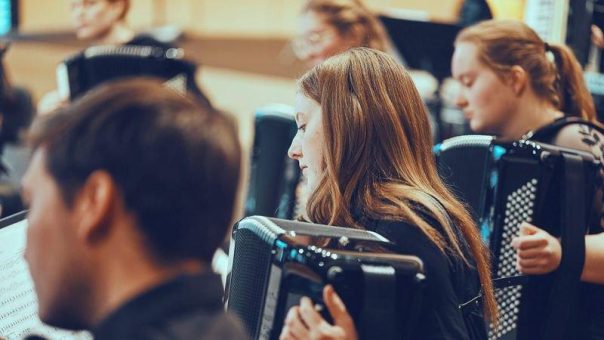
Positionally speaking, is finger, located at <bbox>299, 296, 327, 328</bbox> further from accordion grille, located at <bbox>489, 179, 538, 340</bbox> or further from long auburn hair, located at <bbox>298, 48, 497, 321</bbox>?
accordion grille, located at <bbox>489, 179, 538, 340</bbox>

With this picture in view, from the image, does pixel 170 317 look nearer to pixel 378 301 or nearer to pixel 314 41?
pixel 378 301

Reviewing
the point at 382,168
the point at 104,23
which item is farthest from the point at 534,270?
the point at 104,23

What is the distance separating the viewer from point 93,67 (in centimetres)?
448

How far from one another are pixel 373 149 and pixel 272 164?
188 cm

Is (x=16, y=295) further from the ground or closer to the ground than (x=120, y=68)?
further from the ground

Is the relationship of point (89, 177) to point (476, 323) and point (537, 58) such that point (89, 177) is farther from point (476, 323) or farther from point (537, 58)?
point (537, 58)

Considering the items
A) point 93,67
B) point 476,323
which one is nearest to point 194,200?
point 476,323

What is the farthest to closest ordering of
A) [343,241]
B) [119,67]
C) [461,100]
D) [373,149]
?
[119,67] < [461,100] < [373,149] < [343,241]

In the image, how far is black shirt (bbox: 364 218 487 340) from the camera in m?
1.69

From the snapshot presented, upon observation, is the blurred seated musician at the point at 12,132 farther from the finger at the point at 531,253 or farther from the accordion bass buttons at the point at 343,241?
the accordion bass buttons at the point at 343,241

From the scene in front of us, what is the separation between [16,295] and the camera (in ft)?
5.80

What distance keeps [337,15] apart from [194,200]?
8.65 feet

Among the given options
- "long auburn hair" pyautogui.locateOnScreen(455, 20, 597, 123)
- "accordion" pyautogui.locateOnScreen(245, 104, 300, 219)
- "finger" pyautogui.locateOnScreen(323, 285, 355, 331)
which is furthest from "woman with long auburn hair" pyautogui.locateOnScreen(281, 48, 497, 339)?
"accordion" pyautogui.locateOnScreen(245, 104, 300, 219)

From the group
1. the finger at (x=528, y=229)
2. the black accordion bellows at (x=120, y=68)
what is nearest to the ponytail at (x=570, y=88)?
the finger at (x=528, y=229)
